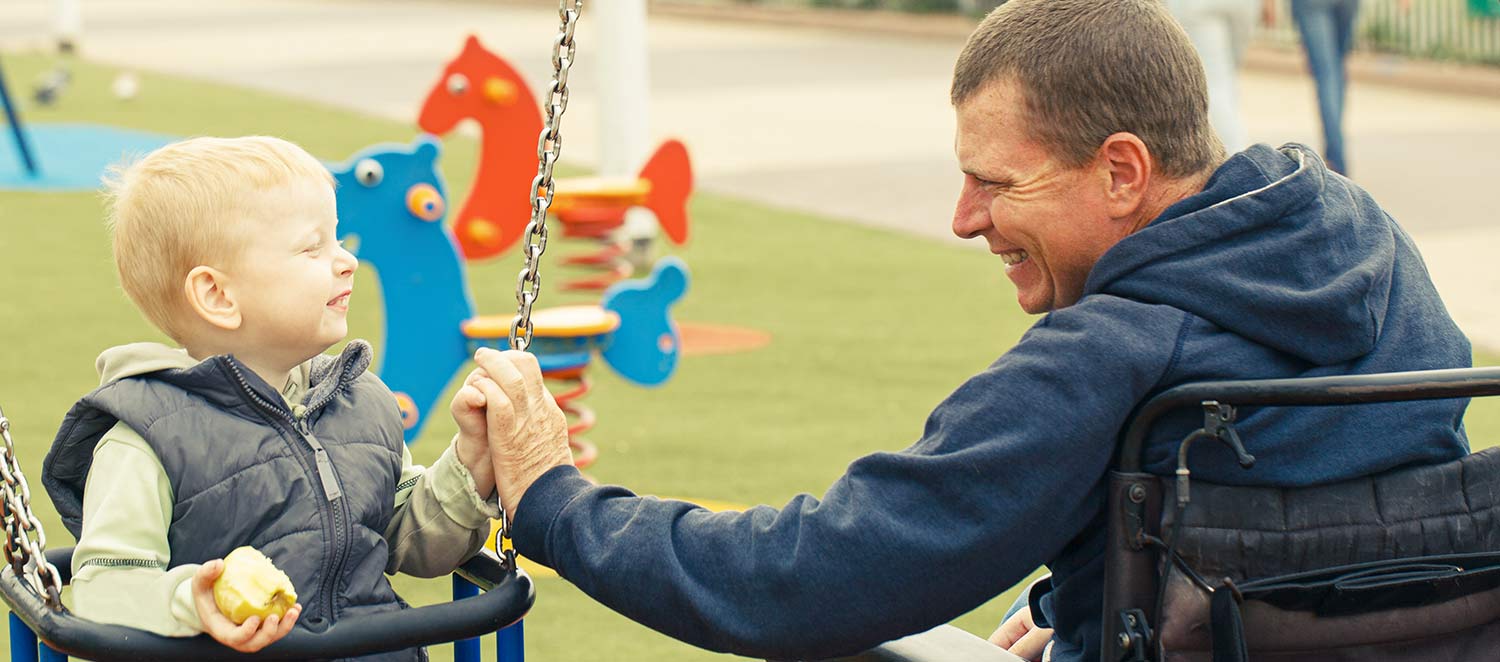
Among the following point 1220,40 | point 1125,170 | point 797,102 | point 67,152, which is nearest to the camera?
point 1125,170

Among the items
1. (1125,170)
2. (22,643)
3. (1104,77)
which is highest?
(1104,77)

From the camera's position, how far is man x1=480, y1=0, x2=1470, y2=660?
6.81 feet

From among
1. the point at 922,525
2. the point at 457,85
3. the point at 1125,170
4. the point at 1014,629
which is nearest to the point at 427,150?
the point at 457,85

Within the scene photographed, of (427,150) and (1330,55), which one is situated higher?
(427,150)

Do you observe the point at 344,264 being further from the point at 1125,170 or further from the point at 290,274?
the point at 1125,170

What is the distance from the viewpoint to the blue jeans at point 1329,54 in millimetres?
10344

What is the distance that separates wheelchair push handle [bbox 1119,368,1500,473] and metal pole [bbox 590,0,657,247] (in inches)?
258

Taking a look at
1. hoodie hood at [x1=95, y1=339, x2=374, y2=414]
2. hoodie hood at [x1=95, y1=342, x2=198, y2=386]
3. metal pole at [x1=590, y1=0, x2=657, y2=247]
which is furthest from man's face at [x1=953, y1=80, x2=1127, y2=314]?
metal pole at [x1=590, y1=0, x2=657, y2=247]

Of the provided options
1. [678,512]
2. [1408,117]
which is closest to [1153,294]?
[678,512]

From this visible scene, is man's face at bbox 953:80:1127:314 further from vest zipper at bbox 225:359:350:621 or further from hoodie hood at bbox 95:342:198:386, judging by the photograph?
hoodie hood at bbox 95:342:198:386

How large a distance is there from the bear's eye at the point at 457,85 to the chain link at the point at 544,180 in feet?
12.4

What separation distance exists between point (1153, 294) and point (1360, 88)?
13811 millimetres

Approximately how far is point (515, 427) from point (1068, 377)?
66 centimetres

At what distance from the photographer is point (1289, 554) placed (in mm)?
2086
